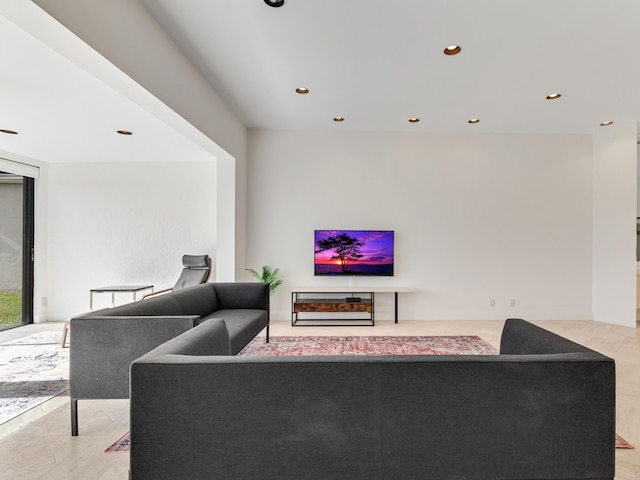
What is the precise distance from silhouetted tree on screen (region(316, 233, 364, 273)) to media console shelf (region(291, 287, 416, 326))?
426 mm

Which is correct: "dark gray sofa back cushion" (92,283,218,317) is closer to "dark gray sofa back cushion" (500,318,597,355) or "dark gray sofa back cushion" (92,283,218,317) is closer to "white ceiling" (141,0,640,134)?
"white ceiling" (141,0,640,134)

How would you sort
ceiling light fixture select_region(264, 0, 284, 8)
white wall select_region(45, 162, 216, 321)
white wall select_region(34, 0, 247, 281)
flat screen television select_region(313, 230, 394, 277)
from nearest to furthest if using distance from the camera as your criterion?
white wall select_region(34, 0, 247, 281)
ceiling light fixture select_region(264, 0, 284, 8)
flat screen television select_region(313, 230, 394, 277)
white wall select_region(45, 162, 216, 321)

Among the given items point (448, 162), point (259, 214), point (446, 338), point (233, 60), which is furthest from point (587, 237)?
point (233, 60)

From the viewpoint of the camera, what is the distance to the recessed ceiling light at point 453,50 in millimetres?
2898

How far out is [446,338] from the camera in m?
4.16

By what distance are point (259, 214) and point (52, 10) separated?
141 inches

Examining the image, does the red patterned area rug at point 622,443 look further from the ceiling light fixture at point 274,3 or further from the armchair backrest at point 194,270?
the armchair backrest at point 194,270

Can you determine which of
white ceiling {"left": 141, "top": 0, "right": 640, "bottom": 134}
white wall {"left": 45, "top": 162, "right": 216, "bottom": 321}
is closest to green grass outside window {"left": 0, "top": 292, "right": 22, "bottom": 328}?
white wall {"left": 45, "top": 162, "right": 216, "bottom": 321}

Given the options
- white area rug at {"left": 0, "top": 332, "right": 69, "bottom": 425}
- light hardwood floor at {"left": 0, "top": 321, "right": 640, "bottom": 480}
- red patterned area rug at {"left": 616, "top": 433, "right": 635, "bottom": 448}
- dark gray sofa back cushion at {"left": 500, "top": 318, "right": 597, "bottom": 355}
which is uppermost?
dark gray sofa back cushion at {"left": 500, "top": 318, "right": 597, "bottom": 355}

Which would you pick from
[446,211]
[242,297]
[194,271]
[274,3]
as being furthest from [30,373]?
[446,211]

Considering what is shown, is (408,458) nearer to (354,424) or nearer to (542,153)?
(354,424)

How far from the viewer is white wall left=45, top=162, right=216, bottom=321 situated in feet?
17.6

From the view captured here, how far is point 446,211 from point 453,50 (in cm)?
264

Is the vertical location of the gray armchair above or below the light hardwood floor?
above
